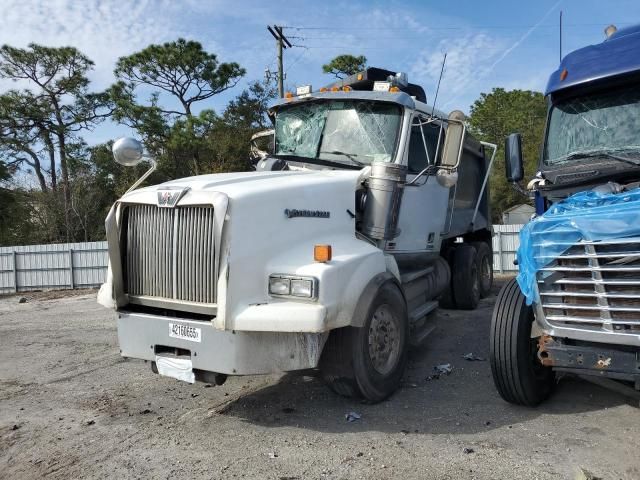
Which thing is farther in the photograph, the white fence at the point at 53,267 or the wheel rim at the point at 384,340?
the white fence at the point at 53,267

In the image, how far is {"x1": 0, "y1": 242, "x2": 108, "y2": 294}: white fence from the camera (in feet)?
59.4

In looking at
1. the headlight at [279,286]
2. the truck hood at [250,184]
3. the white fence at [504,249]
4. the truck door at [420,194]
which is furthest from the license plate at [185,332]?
the white fence at [504,249]

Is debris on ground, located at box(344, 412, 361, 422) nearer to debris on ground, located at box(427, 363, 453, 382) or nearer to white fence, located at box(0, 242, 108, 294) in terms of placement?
debris on ground, located at box(427, 363, 453, 382)

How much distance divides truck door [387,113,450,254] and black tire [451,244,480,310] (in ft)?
6.36

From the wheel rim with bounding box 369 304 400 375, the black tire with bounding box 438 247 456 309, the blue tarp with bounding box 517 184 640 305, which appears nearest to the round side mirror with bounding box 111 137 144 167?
the wheel rim with bounding box 369 304 400 375

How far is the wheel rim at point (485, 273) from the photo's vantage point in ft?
31.2

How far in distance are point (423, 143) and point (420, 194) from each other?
1.87 feet

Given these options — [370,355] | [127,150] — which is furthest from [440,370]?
[127,150]

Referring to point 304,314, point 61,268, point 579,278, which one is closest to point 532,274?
point 579,278

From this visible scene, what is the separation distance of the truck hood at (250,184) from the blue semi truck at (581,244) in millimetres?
1692

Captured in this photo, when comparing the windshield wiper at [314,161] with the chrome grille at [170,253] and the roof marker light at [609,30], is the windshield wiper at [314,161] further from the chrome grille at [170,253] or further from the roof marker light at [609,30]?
the roof marker light at [609,30]

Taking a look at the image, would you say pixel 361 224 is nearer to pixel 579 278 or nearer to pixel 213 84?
pixel 579 278

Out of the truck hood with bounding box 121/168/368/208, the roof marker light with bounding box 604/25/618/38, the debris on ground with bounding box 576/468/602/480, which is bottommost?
the debris on ground with bounding box 576/468/602/480

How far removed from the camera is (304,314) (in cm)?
378
